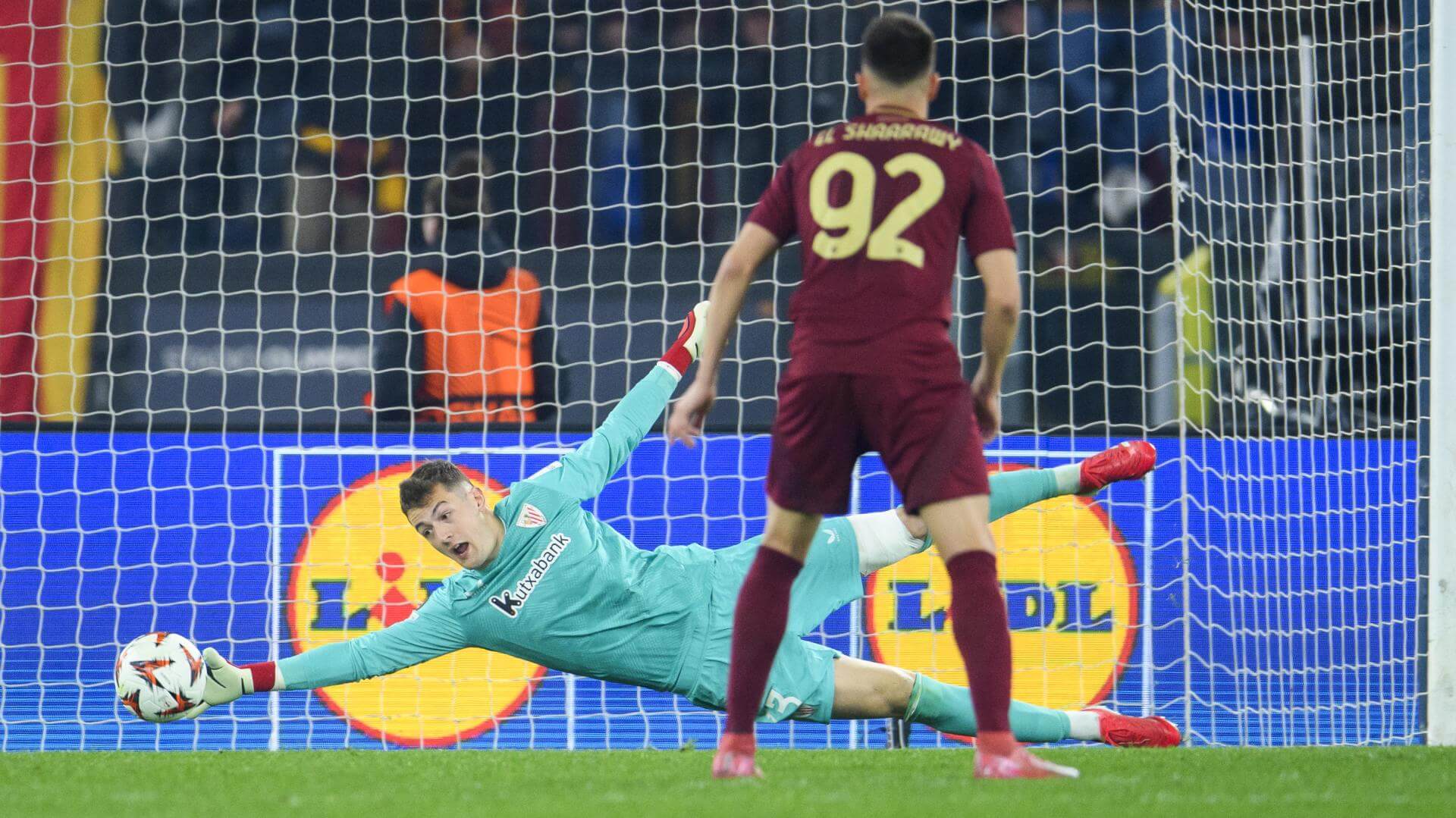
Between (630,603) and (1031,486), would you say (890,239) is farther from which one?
(630,603)

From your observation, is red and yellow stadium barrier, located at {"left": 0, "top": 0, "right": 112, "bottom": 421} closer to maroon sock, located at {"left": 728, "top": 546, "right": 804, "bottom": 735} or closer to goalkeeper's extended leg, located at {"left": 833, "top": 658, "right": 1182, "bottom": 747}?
goalkeeper's extended leg, located at {"left": 833, "top": 658, "right": 1182, "bottom": 747}

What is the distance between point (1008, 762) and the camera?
2.85 metres

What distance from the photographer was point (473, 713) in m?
5.76

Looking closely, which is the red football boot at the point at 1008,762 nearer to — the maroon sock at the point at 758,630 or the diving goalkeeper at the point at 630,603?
the maroon sock at the point at 758,630

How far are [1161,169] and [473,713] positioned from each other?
10.1ft

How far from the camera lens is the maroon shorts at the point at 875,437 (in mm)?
2840

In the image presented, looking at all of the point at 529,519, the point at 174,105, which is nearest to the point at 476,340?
the point at 174,105

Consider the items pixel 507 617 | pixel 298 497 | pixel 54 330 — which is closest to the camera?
pixel 507 617

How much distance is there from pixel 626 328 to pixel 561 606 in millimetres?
1995

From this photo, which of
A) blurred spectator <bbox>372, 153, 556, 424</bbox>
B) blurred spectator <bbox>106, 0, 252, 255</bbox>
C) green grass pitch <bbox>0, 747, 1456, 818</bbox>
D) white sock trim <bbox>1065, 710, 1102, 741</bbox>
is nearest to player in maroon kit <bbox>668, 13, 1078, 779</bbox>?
green grass pitch <bbox>0, 747, 1456, 818</bbox>


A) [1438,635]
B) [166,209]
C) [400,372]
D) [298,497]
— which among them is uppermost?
[166,209]

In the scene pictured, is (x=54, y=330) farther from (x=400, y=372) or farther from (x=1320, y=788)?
(x=1320, y=788)

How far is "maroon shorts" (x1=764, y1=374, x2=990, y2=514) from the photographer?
284 centimetres

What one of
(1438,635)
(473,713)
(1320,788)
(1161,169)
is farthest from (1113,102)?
(1320,788)
